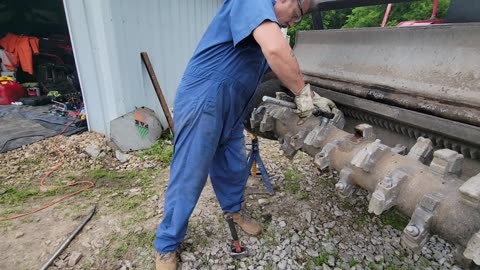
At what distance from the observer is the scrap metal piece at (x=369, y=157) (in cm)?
128

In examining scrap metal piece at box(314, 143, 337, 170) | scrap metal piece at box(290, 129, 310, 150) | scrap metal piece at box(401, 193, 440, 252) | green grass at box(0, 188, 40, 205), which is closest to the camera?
scrap metal piece at box(401, 193, 440, 252)

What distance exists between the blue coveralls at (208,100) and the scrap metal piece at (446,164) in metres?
0.94

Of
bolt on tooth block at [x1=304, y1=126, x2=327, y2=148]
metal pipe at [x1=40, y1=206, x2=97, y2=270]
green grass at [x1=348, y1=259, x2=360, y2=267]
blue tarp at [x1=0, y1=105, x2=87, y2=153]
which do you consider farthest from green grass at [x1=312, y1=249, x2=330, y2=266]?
blue tarp at [x1=0, y1=105, x2=87, y2=153]

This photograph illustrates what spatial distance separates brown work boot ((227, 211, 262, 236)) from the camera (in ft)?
7.38

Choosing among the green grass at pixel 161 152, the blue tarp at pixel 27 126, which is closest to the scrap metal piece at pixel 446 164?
the green grass at pixel 161 152

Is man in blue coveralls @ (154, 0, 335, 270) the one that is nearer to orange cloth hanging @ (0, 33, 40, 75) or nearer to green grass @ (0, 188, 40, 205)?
green grass @ (0, 188, 40, 205)

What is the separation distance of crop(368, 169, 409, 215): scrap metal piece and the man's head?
38.7 inches

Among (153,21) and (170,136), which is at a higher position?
(153,21)

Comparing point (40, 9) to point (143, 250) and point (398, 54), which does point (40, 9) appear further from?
point (398, 54)

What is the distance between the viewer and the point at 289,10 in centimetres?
162

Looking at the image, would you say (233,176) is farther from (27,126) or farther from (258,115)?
(27,126)

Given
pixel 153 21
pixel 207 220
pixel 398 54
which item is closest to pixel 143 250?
pixel 207 220

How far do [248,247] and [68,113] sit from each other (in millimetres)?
3946

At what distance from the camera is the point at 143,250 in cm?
211
